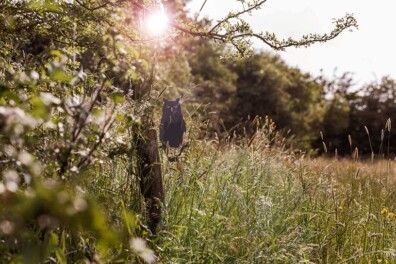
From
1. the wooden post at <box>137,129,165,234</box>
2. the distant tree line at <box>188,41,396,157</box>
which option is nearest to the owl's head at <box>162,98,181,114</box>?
the wooden post at <box>137,129,165,234</box>

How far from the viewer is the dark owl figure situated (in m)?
4.62

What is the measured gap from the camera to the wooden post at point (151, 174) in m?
3.79

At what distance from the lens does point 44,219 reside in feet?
4.36

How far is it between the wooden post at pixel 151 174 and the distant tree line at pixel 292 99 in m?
17.1

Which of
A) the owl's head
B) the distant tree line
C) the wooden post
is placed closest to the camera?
the wooden post

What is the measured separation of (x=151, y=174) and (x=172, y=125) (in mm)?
999

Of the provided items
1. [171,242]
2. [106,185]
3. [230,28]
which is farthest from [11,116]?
[230,28]

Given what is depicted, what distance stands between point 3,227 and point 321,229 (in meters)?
3.39

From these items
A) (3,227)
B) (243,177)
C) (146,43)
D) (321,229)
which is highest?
(146,43)

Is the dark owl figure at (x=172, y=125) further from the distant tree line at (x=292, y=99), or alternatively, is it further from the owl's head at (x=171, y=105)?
the distant tree line at (x=292, y=99)

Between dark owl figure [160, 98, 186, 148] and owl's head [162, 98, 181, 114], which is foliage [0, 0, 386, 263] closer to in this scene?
dark owl figure [160, 98, 186, 148]

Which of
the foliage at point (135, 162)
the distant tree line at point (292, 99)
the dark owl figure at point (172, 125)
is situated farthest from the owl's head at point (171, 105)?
the distant tree line at point (292, 99)

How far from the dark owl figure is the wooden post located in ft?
2.33

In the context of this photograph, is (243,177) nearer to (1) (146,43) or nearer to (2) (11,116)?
(1) (146,43)
